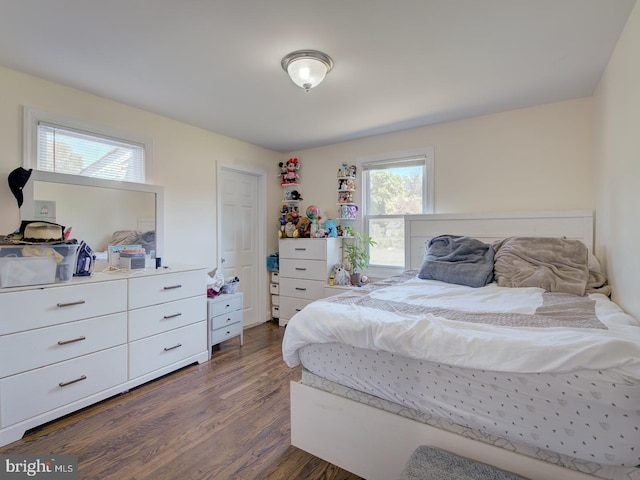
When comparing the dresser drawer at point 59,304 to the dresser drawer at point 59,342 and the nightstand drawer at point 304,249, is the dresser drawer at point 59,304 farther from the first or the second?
the nightstand drawer at point 304,249

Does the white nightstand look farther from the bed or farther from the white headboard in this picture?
the white headboard

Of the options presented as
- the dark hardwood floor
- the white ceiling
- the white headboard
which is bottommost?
the dark hardwood floor

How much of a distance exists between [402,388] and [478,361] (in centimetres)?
35

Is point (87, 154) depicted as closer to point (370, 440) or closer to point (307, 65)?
point (307, 65)

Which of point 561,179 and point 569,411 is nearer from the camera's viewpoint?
point 569,411

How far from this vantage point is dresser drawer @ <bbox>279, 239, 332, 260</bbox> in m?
3.53

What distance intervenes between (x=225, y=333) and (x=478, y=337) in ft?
8.33

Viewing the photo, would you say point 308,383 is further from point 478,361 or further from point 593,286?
point 593,286

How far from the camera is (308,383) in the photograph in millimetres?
1539

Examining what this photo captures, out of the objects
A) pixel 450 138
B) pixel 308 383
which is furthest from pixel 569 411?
pixel 450 138

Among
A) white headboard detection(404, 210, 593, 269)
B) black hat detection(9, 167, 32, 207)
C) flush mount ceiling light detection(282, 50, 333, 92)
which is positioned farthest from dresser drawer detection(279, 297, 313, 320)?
black hat detection(9, 167, 32, 207)

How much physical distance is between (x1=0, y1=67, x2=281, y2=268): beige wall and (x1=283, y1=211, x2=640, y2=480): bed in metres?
2.10

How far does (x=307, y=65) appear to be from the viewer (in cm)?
191

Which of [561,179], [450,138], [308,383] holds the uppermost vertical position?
[450,138]
